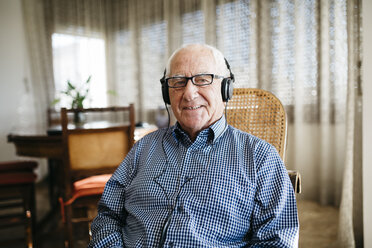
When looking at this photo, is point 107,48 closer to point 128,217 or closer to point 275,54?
point 275,54

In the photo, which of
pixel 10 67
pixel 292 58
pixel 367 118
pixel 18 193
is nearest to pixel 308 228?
pixel 367 118

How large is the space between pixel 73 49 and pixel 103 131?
9.12 ft

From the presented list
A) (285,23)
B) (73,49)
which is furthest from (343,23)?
(73,49)

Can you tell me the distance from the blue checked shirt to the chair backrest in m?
0.86

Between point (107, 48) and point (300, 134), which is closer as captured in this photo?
point (300, 134)

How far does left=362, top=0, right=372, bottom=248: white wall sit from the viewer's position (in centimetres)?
149

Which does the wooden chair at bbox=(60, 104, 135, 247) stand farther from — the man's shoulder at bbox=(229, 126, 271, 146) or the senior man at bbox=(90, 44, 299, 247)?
the man's shoulder at bbox=(229, 126, 271, 146)

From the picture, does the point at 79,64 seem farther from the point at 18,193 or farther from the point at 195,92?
the point at 195,92

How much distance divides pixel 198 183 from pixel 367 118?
1.11 m

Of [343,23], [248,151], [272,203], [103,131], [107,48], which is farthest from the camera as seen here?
[107,48]

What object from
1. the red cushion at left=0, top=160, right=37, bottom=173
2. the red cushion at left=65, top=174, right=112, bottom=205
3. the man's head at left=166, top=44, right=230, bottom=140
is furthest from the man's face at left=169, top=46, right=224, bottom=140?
the red cushion at left=0, top=160, right=37, bottom=173

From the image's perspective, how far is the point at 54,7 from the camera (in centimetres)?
403

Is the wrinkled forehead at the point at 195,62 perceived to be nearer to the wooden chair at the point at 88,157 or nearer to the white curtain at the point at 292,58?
the wooden chair at the point at 88,157

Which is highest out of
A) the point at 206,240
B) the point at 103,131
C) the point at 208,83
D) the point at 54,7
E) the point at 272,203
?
the point at 54,7
